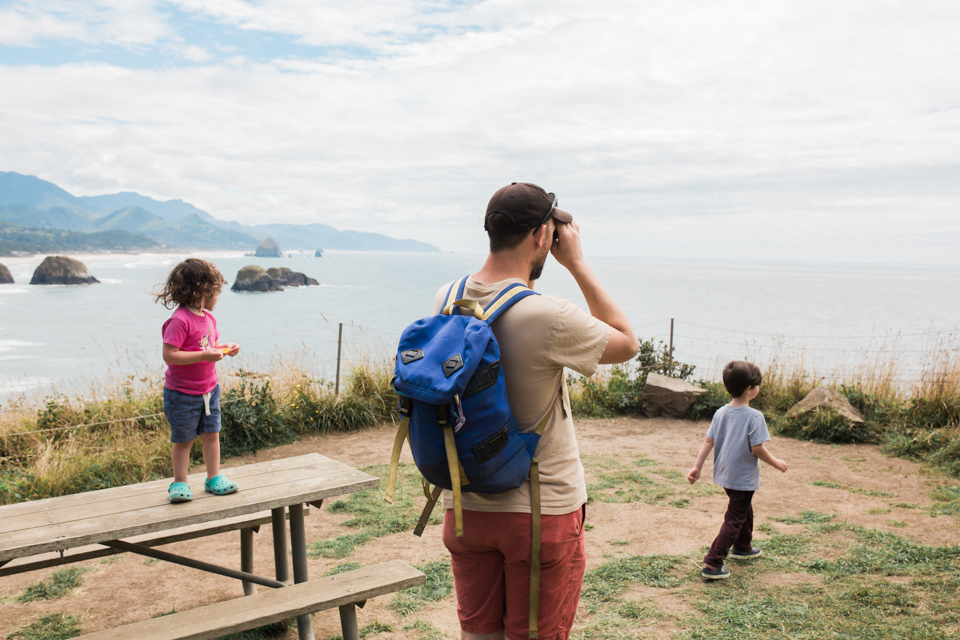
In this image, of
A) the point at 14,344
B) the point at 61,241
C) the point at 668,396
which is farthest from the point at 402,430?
the point at 61,241

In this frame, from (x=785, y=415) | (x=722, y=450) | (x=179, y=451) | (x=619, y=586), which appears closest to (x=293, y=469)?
(x=179, y=451)

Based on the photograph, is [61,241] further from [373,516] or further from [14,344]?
[373,516]

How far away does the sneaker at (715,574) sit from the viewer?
3.88 meters

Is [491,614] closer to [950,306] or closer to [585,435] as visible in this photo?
[585,435]

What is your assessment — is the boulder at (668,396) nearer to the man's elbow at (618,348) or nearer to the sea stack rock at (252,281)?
the man's elbow at (618,348)

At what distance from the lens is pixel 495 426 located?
162 cm

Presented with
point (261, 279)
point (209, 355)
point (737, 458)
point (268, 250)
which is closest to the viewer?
point (209, 355)

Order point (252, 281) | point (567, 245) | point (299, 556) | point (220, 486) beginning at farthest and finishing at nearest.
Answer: point (252, 281), point (299, 556), point (220, 486), point (567, 245)

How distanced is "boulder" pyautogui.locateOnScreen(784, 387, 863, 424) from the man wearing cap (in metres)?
7.24

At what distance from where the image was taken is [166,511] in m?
2.65

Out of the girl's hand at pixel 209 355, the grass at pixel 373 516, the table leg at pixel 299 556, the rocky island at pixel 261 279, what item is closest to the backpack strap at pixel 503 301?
the girl's hand at pixel 209 355

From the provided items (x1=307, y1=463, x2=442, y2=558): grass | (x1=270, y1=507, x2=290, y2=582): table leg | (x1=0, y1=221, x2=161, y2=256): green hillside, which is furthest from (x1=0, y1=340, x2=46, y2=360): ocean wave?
(x1=0, y1=221, x2=161, y2=256): green hillside

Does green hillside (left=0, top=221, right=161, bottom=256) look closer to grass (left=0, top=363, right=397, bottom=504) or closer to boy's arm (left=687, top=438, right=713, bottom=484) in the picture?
grass (left=0, top=363, right=397, bottom=504)

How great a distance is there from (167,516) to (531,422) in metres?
A: 1.75
